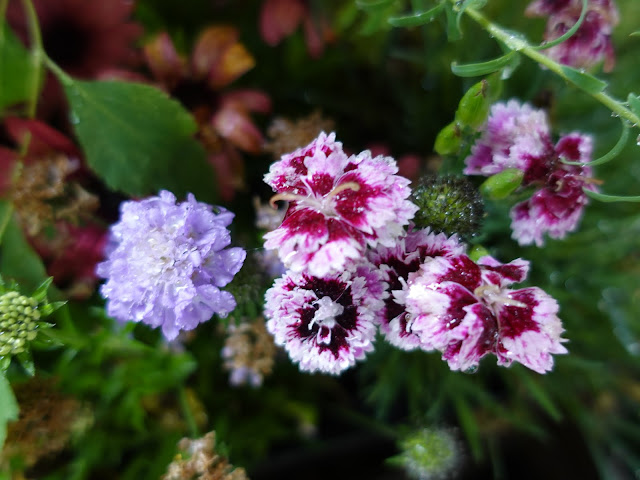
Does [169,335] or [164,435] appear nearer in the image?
[169,335]

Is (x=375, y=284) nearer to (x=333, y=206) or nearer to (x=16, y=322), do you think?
(x=333, y=206)

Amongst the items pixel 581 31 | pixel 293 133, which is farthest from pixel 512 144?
pixel 293 133

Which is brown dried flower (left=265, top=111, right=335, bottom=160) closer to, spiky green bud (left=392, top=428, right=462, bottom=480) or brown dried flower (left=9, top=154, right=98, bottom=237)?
brown dried flower (left=9, top=154, right=98, bottom=237)

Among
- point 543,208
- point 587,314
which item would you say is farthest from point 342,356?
point 587,314

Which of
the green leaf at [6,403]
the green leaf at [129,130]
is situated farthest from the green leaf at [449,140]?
the green leaf at [6,403]

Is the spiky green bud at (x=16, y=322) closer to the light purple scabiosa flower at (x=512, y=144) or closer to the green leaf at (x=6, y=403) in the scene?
the green leaf at (x=6, y=403)

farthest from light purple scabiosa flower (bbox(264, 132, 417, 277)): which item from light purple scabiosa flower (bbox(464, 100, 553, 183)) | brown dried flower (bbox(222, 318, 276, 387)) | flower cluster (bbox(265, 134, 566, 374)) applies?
brown dried flower (bbox(222, 318, 276, 387))

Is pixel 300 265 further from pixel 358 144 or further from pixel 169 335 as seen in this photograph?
pixel 358 144
